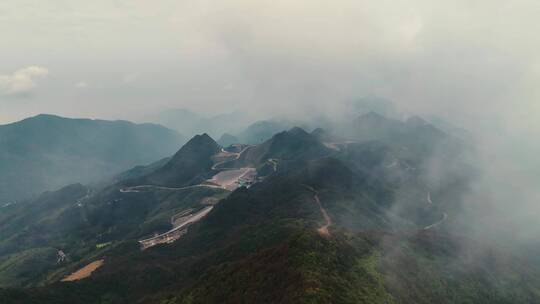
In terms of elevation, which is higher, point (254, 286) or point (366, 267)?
point (254, 286)

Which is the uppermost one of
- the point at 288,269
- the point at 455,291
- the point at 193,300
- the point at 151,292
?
the point at 288,269

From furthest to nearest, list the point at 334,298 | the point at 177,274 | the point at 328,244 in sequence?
the point at 177,274 < the point at 328,244 < the point at 334,298

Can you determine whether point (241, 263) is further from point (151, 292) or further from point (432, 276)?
point (432, 276)

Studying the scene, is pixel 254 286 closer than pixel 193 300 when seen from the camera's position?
Yes

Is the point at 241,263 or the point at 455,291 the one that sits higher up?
the point at 241,263

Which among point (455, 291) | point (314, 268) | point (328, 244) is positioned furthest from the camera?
point (455, 291)

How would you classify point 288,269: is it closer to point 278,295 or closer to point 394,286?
point 278,295

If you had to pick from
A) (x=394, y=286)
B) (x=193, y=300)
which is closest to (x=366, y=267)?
(x=394, y=286)

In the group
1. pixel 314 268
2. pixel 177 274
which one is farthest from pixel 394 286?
pixel 177 274

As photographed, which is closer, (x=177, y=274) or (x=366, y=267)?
(x=366, y=267)
